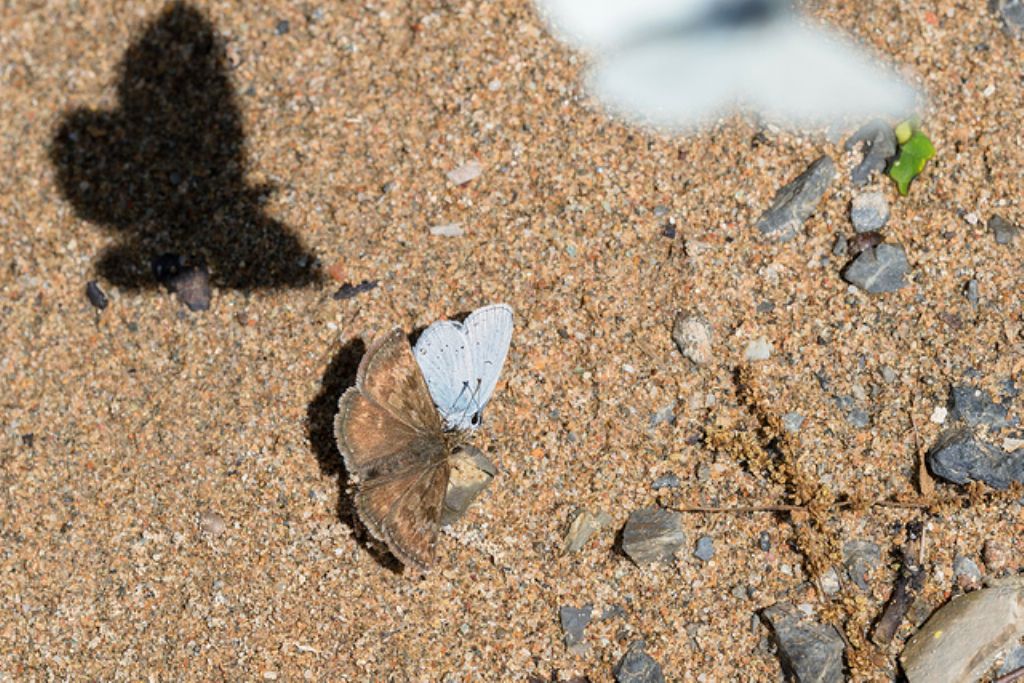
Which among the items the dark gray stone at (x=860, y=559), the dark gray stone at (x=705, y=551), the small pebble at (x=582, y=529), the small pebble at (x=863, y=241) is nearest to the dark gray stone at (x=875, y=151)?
the small pebble at (x=863, y=241)

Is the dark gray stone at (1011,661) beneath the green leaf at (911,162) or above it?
beneath

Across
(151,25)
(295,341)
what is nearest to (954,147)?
(295,341)

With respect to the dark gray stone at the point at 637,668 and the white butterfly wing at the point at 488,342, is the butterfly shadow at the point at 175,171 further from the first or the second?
the dark gray stone at the point at 637,668

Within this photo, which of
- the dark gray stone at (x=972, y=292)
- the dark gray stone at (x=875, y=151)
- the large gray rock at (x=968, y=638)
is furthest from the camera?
the dark gray stone at (x=875, y=151)

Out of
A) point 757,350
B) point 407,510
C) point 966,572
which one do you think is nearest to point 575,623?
point 407,510

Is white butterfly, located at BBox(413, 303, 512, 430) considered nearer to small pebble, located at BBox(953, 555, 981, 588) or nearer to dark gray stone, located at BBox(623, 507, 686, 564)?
dark gray stone, located at BBox(623, 507, 686, 564)

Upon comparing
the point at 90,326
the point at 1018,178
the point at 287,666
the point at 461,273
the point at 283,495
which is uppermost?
the point at 1018,178

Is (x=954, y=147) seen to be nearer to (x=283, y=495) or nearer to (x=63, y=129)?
(x=283, y=495)
